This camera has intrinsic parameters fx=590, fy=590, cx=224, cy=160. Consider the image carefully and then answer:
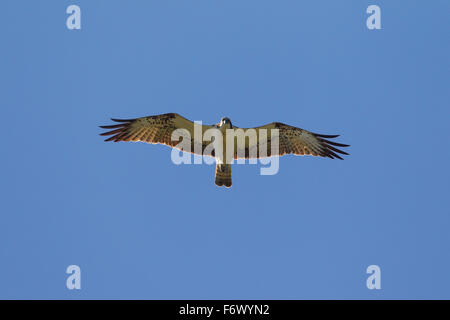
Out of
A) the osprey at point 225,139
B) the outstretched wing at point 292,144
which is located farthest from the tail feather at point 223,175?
the outstretched wing at point 292,144

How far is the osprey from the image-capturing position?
14008 mm

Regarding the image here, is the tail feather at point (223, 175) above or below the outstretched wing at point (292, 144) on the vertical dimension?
below

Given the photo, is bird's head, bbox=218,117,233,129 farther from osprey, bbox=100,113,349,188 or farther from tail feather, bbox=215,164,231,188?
tail feather, bbox=215,164,231,188

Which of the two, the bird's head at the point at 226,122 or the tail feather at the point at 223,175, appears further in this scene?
the tail feather at the point at 223,175

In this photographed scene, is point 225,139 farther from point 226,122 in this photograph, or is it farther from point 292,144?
point 292,144

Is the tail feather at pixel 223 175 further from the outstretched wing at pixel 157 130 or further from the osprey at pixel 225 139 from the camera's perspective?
the outstretched wing at pixel 157 130

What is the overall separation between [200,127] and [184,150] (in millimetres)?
690

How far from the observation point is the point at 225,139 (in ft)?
45.9

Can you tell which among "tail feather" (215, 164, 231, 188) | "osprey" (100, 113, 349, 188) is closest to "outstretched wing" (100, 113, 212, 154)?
"osprey" (100, 113, 349, 188)

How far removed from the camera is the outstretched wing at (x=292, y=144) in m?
14.5

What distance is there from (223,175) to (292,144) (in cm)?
205
